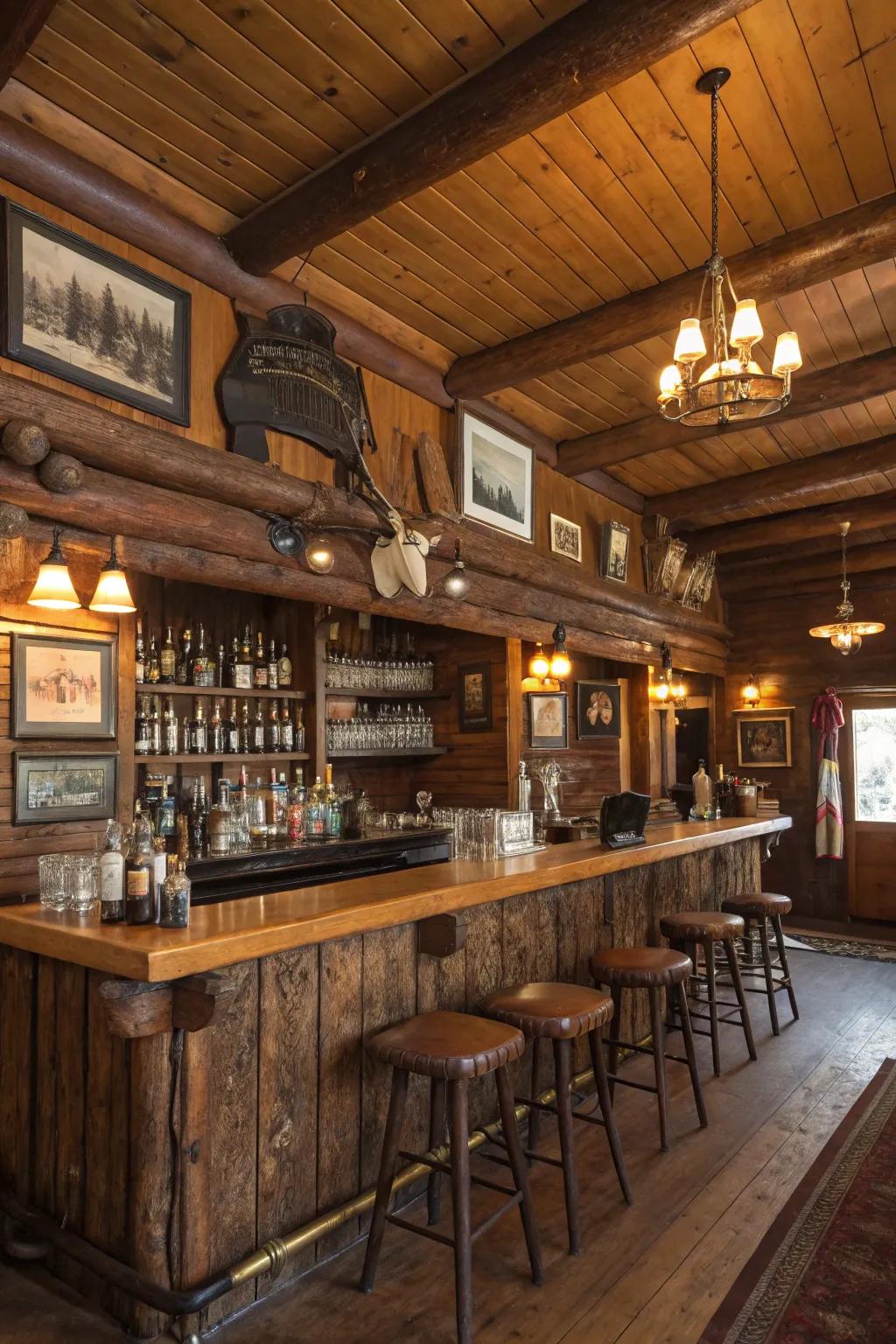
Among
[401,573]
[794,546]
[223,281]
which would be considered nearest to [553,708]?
[401,573]

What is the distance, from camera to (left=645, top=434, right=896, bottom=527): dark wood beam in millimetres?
6289

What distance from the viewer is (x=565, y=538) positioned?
21.1ft

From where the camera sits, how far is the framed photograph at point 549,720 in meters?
6.64

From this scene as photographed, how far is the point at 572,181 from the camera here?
139 inches

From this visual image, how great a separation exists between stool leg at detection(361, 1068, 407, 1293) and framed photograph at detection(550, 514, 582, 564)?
4.33 meters

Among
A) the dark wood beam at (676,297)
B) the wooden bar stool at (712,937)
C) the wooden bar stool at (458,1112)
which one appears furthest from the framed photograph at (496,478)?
the wooden bar stool at (458,1112)

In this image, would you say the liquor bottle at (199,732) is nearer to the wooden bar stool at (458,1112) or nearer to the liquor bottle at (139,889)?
the liquor bottle at (139,889)

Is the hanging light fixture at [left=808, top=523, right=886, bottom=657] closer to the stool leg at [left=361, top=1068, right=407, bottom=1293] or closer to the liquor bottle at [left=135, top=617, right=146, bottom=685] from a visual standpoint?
the liquor bottle at [left=135, top=617, right=146, bottom=685]

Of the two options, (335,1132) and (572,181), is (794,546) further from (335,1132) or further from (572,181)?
(335,1132)

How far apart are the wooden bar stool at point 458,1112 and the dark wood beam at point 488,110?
113 inches

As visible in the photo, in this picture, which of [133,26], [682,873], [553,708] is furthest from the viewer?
[553,708]

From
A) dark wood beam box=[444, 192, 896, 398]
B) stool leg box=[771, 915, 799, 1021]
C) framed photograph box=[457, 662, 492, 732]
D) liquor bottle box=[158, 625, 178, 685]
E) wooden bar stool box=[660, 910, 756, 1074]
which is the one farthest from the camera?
→ framed photograph box=[457, 662, 492, 732]

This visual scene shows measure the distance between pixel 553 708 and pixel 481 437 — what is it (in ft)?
7.69

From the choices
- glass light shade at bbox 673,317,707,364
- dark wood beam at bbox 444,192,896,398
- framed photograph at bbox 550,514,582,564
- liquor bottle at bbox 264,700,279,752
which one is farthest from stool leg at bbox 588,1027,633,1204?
framed photograph at bbox 550,514,582,564
